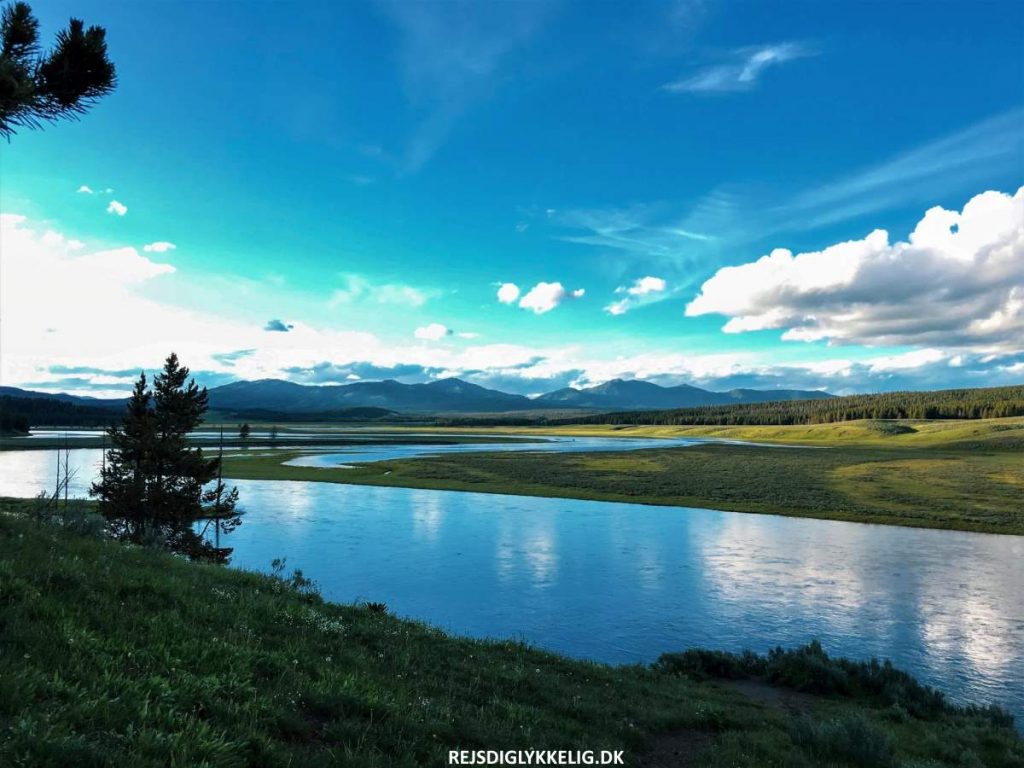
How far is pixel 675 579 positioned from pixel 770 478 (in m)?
50.1

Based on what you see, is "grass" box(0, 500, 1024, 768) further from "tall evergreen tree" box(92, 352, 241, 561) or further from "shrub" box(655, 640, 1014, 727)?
"tall evergreen tree" box(92, 352, 241, 561)

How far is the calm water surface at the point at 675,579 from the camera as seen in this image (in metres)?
21.7

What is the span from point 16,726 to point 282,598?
9.07 meters

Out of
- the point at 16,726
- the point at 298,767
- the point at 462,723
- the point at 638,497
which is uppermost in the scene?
the point at 16,726

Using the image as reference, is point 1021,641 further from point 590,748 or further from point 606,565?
point 590,748

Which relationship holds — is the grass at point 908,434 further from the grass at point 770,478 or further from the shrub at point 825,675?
the shrub at point 825,675

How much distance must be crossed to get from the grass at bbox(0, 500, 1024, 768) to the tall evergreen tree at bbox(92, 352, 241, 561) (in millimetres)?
20592

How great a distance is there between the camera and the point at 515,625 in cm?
2342

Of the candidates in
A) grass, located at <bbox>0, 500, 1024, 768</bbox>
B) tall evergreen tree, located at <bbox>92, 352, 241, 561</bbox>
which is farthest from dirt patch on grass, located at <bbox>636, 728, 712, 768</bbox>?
tall evergreen tree, located at <bbox>92, 352, 241, 561</bbox>

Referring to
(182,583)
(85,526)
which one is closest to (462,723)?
(182,583)

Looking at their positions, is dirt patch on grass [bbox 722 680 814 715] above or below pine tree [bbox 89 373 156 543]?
below

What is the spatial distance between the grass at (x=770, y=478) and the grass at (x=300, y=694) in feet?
139


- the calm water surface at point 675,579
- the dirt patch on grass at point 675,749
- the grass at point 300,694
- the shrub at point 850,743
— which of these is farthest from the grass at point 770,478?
the dirt patch on grass at point 675,749

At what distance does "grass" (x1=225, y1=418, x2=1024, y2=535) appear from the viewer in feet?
170
